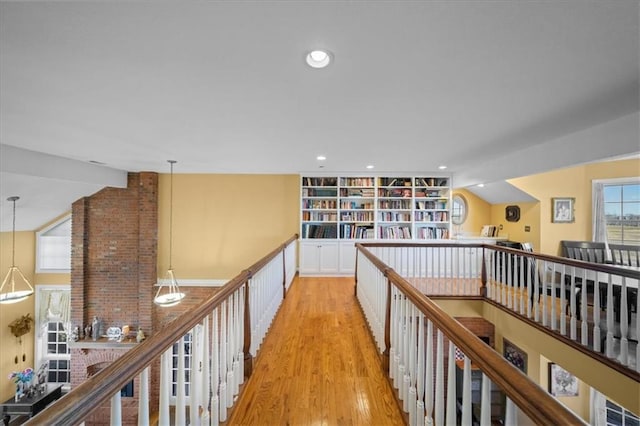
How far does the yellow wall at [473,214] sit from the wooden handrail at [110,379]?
6.75 metres

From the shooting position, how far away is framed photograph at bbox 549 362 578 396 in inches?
188

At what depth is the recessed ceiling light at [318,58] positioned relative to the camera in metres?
1.61

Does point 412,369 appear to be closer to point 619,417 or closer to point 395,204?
point 395,204

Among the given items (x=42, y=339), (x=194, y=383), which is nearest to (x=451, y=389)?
(x=194, y=383)

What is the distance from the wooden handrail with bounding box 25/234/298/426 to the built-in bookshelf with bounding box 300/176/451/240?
4841 mm

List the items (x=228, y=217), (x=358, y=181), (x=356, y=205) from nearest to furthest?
(x=358, y=181), (x=356, y=205), (x=228, y=217)

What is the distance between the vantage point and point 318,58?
5.47 feet

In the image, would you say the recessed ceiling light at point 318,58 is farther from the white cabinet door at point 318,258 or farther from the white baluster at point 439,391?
the white cabinet door at point 318,258

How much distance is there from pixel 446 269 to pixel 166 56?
4817mm

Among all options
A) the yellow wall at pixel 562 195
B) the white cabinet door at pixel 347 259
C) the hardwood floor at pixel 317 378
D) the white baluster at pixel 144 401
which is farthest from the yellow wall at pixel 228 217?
the white baluster at pixel 144 401

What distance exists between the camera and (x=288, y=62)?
1.70m

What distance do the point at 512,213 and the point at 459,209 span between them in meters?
1.09

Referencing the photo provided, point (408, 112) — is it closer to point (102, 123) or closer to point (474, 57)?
point (474, 57)

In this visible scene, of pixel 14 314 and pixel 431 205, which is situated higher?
pixel 431 205
